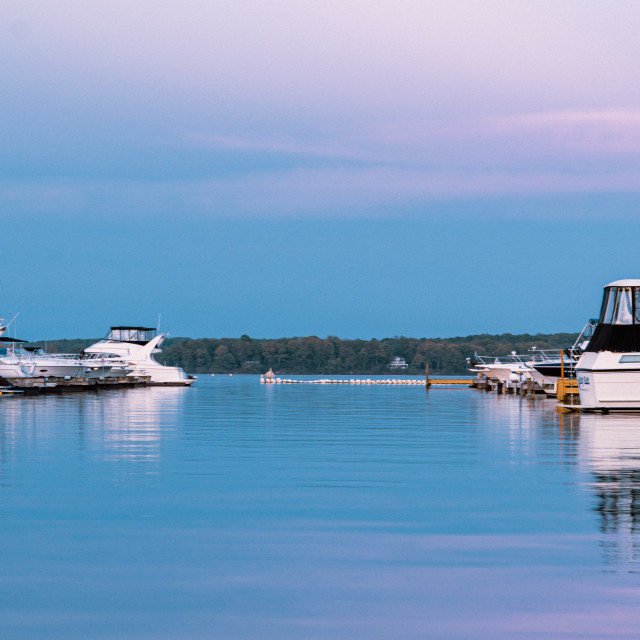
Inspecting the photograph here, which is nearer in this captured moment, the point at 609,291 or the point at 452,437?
the point at 452,437

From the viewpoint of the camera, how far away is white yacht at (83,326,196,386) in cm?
12125

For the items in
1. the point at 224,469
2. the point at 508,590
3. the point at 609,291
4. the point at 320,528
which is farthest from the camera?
the point at 609,291

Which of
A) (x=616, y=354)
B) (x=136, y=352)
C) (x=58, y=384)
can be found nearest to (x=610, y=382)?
(x=616, y=354)

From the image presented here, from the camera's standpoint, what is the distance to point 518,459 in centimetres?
2739

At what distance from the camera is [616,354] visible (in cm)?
4491

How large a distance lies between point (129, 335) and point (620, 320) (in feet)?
286

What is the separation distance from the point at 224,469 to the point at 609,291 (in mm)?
25895

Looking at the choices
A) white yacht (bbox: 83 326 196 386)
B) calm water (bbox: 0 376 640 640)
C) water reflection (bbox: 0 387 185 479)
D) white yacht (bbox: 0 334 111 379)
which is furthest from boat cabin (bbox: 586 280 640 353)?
white yacht (bbox: 83 326 196 386)

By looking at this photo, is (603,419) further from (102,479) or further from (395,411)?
(102,479)

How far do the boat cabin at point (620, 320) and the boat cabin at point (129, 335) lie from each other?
85.5 meters

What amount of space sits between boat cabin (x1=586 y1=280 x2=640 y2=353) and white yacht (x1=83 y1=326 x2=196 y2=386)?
7940 cm

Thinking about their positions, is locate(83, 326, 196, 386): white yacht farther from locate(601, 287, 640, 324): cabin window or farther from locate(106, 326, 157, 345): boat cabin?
locate(601, 287, 640, 324): cabin window

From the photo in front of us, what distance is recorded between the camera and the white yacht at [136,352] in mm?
121250

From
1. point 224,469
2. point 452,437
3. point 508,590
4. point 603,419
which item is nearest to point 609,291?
point 603,419
